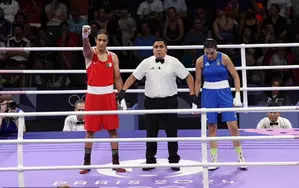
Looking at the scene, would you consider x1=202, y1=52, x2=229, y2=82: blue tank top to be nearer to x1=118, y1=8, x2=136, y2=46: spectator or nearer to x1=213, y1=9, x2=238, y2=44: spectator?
x1=213, y1=9, x2=238, y2=44: spectator

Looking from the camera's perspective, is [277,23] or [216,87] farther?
[277,23]

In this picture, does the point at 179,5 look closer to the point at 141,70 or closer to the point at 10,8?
the point at 10,8

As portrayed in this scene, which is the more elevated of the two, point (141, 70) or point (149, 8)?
point (149, 8)

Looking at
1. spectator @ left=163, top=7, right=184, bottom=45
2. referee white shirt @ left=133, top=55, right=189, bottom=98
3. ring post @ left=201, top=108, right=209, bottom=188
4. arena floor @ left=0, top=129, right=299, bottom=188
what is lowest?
arena floor @ left=0, top=129, right=299, bottom=188

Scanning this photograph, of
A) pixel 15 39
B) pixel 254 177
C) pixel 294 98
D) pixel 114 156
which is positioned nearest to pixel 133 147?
pixel 114 156

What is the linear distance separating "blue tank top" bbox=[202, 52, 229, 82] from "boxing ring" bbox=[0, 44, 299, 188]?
0.69m

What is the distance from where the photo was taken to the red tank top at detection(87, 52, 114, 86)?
19.1 ft

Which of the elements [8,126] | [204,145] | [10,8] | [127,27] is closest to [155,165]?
[204,145]

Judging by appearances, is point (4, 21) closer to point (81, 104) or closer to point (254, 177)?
point (81, 104)

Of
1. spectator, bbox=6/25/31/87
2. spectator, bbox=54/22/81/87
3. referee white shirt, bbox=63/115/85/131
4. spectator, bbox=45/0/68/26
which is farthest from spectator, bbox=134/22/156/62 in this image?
referee white shirt, bbox=63/115/85/131

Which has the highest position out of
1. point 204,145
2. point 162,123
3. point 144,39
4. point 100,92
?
point 144,39

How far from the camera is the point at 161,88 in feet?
19.3

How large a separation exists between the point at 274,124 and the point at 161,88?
2.42 metres

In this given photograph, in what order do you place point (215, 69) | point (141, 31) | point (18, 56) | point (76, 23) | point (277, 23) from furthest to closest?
1. point (76, 23)
2. point (277, 23)
3. point (141, 31)
4. point (18, 56)
5. point (215, 69)
